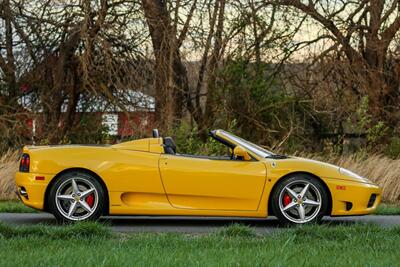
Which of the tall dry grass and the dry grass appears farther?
the dry grass

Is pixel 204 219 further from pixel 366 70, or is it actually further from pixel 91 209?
pixel 366 70

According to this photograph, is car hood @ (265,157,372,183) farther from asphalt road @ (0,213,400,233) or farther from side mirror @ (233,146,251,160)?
asphalt road @ (0,213,400,233)

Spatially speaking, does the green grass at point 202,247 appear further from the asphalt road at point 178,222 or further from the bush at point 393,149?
the bush at point 393,149

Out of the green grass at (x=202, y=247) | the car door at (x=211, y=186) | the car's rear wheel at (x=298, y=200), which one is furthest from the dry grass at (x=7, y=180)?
the car's rear wheel at (x=298, y=200)

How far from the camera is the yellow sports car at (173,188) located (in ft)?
30.2

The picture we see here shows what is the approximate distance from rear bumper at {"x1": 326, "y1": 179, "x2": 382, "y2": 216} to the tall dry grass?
5009mm

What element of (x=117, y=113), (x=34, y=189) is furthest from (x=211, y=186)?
(x=117, y=113)

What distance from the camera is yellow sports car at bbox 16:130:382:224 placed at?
9.20 meters

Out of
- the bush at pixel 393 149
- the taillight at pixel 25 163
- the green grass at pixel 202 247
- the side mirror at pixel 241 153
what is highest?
the bush at pixel 393 149

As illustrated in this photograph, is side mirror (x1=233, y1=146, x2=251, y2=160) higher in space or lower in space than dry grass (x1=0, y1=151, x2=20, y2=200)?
higher

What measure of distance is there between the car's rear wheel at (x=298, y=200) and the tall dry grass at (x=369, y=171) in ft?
17.6

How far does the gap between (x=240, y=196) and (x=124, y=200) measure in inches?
54.5

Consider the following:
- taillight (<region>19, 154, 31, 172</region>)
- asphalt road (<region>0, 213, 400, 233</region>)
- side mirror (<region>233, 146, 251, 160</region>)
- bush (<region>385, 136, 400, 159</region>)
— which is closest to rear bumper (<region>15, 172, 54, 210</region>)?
taillight (<region>19, 154, 31, 172</region>)

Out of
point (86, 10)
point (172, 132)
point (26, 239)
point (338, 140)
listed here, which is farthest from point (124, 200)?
point (338, 140)
